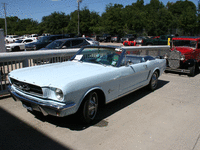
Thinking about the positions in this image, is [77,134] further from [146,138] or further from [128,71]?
[128,71]

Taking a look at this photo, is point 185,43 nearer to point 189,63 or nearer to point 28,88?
point 189,63

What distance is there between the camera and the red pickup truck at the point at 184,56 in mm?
9289

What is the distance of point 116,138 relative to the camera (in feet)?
12.2

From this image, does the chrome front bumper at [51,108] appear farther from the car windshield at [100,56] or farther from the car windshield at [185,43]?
the car windshield at [185,43]

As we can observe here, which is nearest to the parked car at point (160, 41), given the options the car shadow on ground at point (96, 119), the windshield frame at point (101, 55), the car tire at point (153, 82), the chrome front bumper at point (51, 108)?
the car tire at point (153, 82)

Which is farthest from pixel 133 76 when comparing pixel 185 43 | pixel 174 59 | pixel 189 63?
pixel 185 43

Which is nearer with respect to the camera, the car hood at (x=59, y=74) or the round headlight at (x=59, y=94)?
the round headlight at (x=59, y=94)

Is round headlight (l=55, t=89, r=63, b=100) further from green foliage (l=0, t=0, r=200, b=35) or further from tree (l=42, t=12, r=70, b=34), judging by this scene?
tree (l=42, t=12, r=70, b=34)

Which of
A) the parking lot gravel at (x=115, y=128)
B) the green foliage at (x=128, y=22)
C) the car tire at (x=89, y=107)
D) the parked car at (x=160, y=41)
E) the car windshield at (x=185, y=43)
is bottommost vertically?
the parking lot gravel at (x=115, y=128)

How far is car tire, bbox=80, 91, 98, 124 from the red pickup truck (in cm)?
645

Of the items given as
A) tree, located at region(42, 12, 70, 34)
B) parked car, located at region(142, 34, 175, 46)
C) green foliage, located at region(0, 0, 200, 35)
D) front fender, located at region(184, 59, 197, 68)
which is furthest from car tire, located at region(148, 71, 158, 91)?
tree, located at region(42, 12, 70, 34)

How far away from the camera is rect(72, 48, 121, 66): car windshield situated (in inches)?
198

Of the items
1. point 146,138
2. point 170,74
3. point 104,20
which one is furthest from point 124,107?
point 104,20

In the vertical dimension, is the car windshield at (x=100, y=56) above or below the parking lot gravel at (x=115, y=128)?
above
